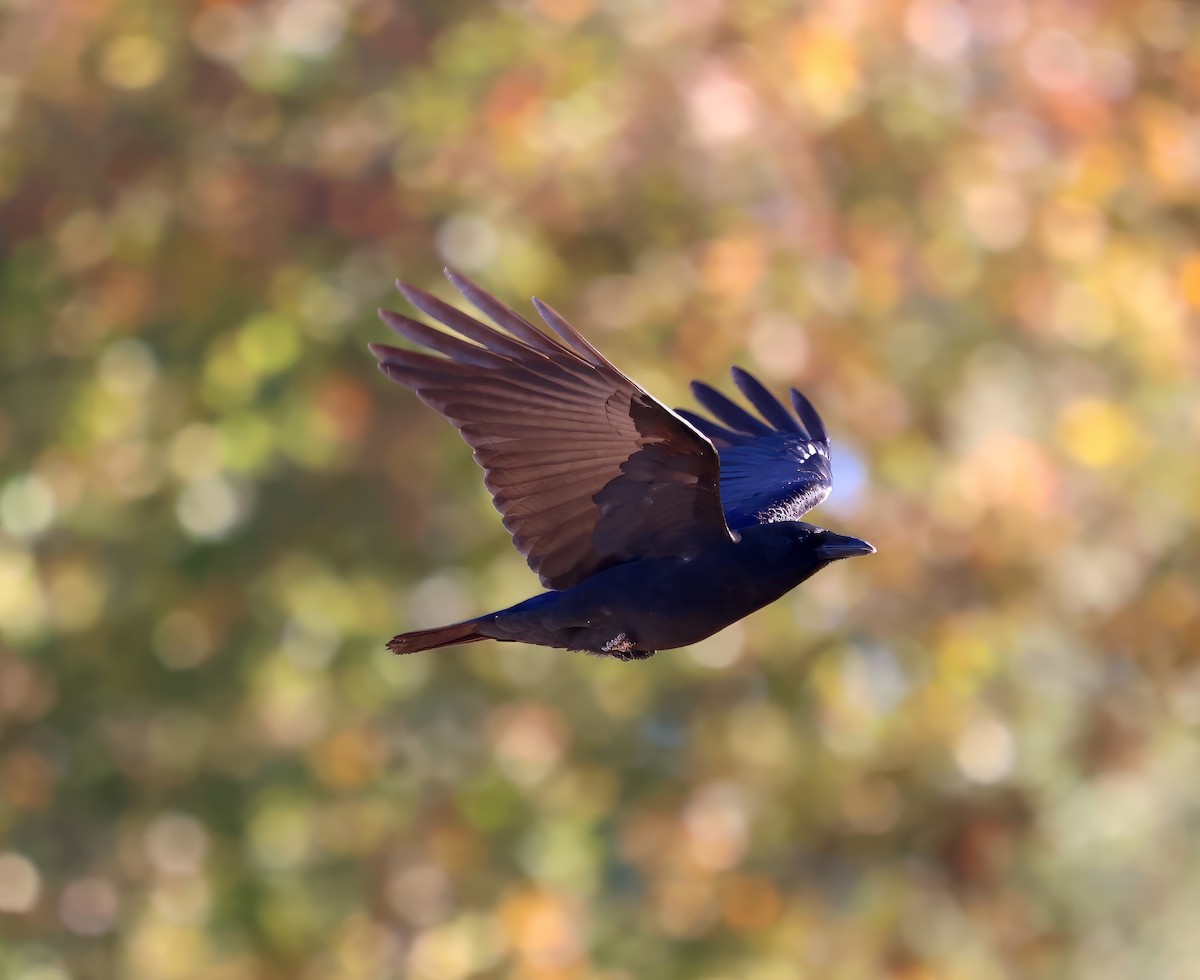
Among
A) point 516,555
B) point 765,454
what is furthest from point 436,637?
point 516,555

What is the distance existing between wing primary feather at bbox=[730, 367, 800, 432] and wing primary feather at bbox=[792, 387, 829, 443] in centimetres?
3

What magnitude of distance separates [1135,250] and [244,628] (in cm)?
531

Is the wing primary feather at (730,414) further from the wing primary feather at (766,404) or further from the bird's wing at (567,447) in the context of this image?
the bird's wing at (567,447)

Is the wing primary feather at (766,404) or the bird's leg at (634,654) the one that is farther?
the wing primary feather at (766,404)

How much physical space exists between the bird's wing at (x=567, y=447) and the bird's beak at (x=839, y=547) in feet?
0.70

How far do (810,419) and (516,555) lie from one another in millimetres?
3802

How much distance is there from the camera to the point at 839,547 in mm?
3691

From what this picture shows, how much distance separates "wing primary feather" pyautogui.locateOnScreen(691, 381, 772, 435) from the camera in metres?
5.10

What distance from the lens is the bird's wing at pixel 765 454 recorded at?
14.2 feet

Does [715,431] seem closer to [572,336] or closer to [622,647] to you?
[622,647]

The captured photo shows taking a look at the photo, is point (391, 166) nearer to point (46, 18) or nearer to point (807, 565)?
point (46, 18)

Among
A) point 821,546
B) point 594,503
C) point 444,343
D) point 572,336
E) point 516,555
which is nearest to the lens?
point 572,336

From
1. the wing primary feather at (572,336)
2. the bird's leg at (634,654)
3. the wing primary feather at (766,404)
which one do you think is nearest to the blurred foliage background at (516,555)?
the wing primary feather at (766,404)

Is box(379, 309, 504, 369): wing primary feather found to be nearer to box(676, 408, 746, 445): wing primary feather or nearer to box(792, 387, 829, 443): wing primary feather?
box(676, 408, 746, 445): wing primary feather
